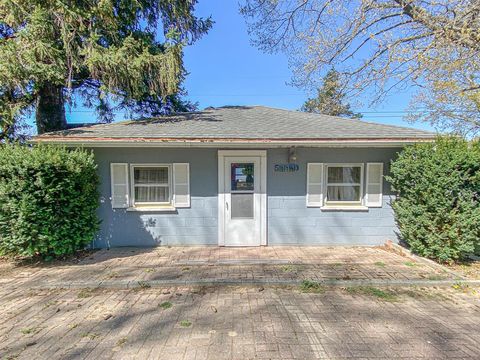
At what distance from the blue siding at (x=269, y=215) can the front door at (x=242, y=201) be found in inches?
10.4

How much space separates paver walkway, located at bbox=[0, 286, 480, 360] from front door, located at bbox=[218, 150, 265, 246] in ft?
7.28

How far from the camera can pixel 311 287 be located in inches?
162

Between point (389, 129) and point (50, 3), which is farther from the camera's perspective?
point (389, 129)

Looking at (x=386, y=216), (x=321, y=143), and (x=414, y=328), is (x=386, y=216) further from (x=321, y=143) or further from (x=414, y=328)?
(x=414, y=328)

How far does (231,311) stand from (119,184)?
430cm

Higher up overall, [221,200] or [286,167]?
[286,167]

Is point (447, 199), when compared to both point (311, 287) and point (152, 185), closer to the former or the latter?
point (311, 287)

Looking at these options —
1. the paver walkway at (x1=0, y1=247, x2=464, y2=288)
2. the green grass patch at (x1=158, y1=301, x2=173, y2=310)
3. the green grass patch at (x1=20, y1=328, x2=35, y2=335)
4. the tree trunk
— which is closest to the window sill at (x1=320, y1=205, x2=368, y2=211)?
the paver walkway at (x1=0, y1=247, x2=464, y2=288)

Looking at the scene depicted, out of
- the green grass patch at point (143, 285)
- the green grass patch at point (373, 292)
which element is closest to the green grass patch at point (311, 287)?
the green grass patch at point (373, 292)

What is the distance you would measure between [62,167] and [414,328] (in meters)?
6.40

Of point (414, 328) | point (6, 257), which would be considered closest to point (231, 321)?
point (414, 328)

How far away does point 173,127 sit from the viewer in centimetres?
655

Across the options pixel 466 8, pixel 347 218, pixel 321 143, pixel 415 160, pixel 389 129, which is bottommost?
pixel 347 218

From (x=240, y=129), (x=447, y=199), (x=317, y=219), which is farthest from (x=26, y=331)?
(x=447, y=199)
